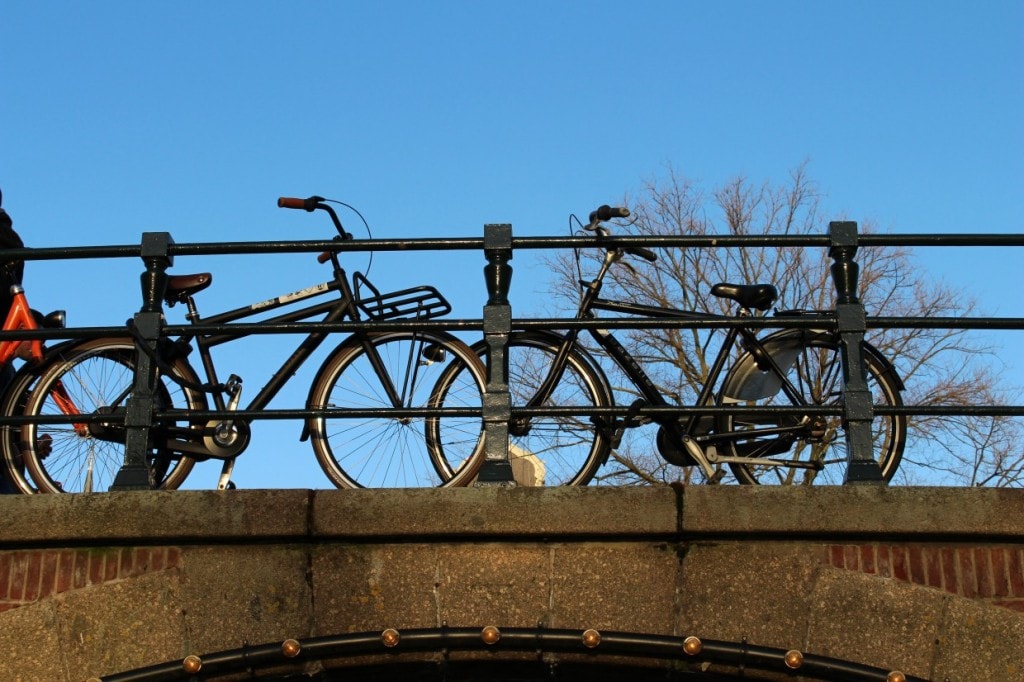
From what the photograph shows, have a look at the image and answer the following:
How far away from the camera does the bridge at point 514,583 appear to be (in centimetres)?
506

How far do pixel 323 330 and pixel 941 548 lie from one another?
2541 millimetres

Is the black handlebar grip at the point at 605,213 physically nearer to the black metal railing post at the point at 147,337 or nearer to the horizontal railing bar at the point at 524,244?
the horizontal railing bar at the point at 524,244

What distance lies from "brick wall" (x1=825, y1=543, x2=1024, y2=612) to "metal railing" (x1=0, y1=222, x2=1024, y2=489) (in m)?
0.34

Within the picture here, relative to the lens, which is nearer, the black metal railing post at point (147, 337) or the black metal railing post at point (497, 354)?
the black metal railing post at point (497, 354)

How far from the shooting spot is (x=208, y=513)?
5184 mm

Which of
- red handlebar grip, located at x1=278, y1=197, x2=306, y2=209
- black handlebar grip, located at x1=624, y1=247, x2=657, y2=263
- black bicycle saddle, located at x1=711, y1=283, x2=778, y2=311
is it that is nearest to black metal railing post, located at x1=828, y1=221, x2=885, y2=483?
black bicycle saddle, located at x1=711, y1=283, x2=778, y2=311

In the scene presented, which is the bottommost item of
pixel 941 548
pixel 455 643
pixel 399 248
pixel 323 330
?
pixel 455 643

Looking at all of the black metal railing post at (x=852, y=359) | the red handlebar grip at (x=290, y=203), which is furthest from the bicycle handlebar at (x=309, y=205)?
the black metal railing post at (x=852, y=359)

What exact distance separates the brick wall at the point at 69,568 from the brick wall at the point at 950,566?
8.17 feet

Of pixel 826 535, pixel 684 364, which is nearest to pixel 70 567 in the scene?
pixel 826 535

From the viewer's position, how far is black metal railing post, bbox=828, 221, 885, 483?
5434mm

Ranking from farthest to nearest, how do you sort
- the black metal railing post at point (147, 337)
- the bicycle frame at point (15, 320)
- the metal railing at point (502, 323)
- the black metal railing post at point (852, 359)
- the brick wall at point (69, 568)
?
the bicycle frame at point (15, 320) → the black metal railing post at point (147, 337) → the metal railing at point (502, 323) → the black metal railing post at point (852, 359) → the brick wall at point (69, 568)

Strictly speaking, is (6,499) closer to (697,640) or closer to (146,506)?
(146,506)

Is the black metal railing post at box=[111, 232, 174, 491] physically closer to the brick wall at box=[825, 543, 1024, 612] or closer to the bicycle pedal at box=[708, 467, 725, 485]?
the bicycle pedal at box=[708, 467, 725, 485]
